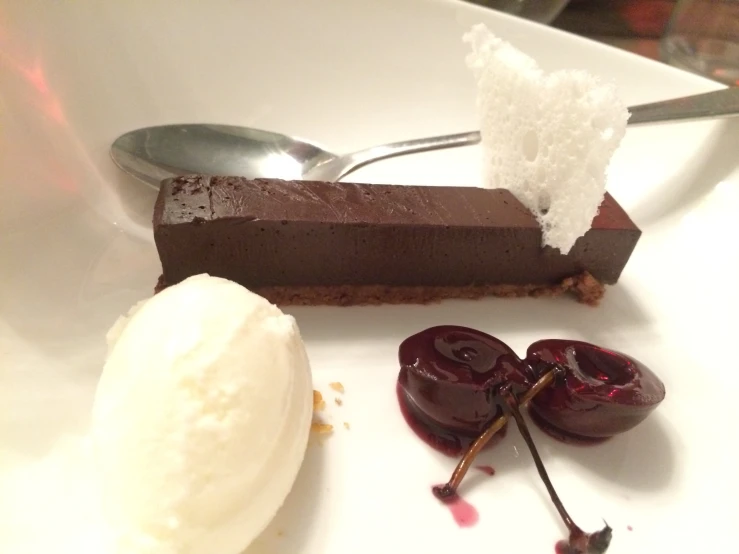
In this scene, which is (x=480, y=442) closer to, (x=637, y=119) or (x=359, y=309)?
(x=359, y=309)

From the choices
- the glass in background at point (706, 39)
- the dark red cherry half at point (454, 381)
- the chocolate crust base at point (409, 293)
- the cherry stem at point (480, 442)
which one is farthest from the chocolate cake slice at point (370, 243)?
the glass in background at point (706, 39)

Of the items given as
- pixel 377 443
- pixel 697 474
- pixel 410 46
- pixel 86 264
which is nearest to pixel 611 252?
pixel 697 474

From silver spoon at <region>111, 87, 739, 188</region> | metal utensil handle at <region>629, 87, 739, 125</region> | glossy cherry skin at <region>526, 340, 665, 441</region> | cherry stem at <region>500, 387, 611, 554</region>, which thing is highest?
metal utensil handle at <region>629, 87, 739, 125</region>

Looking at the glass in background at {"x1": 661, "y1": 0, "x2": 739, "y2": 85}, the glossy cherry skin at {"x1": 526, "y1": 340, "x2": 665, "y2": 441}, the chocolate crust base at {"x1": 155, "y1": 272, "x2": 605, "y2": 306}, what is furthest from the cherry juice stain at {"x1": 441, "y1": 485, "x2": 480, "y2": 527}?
the glass in background at {"x1": 661, "y1": 0, "x2": 739, "y2": 85}

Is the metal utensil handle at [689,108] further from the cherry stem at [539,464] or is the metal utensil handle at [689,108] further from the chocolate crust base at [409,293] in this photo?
the cherry stem at [539,464]

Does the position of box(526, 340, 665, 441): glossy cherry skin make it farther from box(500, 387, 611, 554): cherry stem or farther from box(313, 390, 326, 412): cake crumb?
box(313, 390, 326, 412): cake crumb
